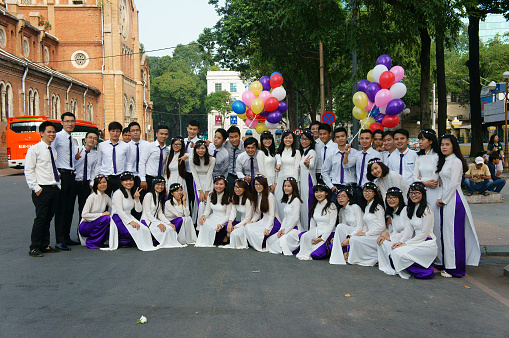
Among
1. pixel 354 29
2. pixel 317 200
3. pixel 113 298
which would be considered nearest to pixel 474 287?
pixel 317 200

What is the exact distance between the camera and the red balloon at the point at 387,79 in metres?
11.4

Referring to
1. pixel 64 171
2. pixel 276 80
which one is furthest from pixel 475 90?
pixel 64 171

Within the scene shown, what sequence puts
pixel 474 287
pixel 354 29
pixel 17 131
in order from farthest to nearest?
1. pixel 17 131
2. pixel 354 29
3. pixel 474 287

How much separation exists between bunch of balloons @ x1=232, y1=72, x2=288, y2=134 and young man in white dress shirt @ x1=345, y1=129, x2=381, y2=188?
639 cm

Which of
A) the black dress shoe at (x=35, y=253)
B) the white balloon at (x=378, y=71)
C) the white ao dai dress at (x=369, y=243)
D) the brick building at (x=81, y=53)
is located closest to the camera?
the white ao dai dress at (x=369, y=243)

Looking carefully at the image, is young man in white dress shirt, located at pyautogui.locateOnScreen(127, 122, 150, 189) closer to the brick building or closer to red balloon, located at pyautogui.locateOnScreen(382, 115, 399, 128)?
red balloon, located at pyautogui.locateOnScreen(382, 115, 399, 128)

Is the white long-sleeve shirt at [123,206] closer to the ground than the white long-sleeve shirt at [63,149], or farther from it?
closer to the ground

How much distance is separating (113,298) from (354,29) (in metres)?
9.79

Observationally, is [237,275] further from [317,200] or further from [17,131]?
[17,131]

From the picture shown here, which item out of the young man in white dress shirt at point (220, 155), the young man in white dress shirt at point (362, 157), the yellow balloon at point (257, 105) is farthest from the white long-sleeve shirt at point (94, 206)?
the yellow balloon at point (257, 105)

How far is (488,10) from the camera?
20359 mm

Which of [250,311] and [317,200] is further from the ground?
[317,200]

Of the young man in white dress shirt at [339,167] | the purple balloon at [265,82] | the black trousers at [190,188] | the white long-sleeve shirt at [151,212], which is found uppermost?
the purple balloon at [265,82]

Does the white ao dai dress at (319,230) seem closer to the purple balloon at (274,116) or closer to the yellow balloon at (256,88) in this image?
the purple balloon at (274,116)
